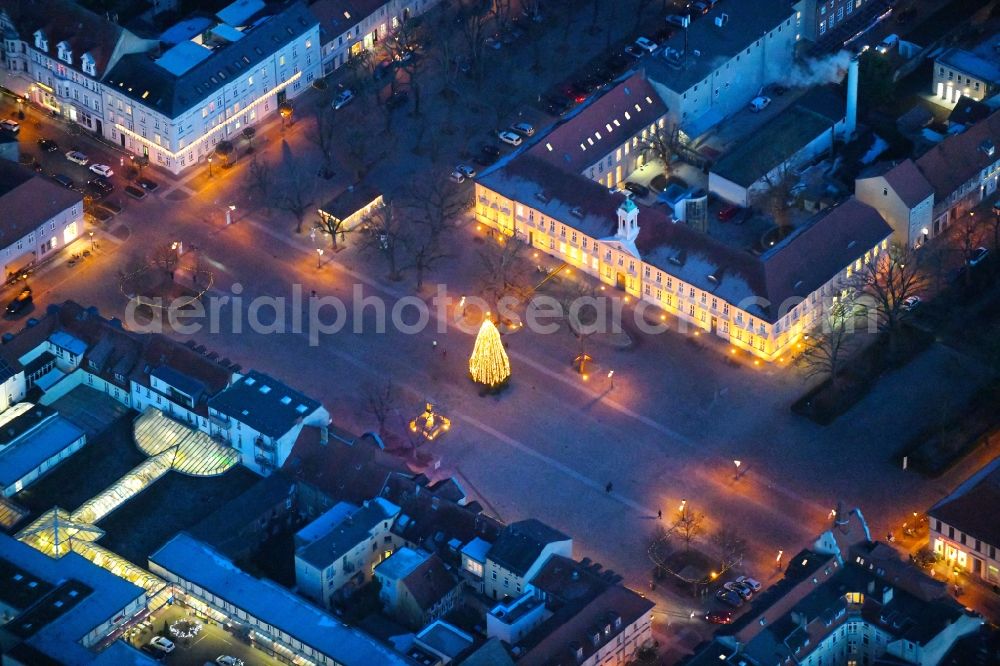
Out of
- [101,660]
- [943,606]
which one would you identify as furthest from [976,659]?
[101,660]

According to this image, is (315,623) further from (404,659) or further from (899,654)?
(899,654)

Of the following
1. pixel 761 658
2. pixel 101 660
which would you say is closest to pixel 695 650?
pixel 761 658

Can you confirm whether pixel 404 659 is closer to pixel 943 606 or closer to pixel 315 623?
pixel 315 623

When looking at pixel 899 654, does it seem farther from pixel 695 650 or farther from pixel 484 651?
pixel 484 651

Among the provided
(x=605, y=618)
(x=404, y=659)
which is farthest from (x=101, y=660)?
(x=605, y=618)

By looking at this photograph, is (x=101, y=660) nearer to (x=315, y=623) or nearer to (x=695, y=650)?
(x=315, y=623)
